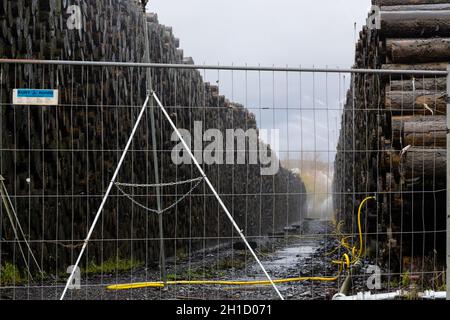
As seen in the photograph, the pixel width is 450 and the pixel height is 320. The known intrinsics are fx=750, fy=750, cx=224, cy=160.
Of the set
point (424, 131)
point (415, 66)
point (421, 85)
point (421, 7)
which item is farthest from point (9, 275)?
point (421, 7)

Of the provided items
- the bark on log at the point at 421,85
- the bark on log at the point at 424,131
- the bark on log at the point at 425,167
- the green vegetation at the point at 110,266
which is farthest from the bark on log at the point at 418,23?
the green vegetation at the point at 110,266

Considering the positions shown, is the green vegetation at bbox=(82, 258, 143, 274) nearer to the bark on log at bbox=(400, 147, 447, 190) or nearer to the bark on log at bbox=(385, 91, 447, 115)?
the bark on log at bbox=(400, 147, 447, 190)

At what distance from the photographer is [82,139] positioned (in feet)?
34.6

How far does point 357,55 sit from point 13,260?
9349 mm

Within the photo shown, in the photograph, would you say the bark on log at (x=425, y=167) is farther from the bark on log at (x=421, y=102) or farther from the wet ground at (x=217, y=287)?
the wet ground at (x=217, y=287)

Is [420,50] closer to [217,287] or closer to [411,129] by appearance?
[411,129]

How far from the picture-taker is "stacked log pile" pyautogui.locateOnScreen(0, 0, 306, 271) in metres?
8.77

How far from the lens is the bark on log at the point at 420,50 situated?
9273mm

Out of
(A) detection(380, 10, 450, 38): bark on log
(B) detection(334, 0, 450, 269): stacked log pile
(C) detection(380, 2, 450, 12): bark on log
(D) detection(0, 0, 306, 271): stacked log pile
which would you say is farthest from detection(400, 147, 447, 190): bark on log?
(C) detection(380, 2, 450, 12): bark on log

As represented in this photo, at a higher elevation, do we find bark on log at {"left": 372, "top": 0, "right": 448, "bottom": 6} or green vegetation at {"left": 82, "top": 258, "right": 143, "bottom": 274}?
bark on log at {"left": 372, "top": 0, "right": 448, "bottom": 6}

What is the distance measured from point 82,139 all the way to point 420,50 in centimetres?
472

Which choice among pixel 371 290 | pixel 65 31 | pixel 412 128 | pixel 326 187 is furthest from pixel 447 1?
pixel 65 31

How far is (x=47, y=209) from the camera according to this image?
9.68 meters
